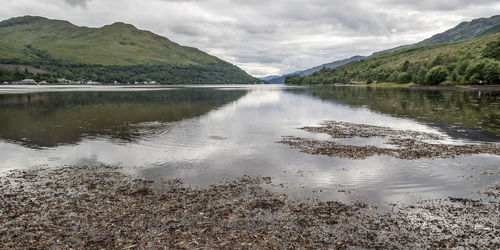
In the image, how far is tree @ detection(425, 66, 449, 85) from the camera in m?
180

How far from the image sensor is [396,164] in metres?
26.8

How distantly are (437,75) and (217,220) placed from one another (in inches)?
8110

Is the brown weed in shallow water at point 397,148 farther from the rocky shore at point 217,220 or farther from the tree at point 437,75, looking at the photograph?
the tree at point 437,75

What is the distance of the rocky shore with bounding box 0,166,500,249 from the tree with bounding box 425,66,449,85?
629 feet

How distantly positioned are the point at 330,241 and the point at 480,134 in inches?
1550

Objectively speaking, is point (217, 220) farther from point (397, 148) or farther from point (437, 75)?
point (437, 75)

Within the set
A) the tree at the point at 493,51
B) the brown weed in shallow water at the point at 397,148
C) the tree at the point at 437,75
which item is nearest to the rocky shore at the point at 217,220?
the brown weed in shallow water at the point at 397,148

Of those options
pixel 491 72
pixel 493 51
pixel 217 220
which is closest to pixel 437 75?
pixel 493 51

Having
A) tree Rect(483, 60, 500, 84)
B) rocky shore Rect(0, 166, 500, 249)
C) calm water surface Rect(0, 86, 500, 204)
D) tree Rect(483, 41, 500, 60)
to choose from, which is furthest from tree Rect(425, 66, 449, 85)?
rocky shore Rect(0, 166, 500, 249)

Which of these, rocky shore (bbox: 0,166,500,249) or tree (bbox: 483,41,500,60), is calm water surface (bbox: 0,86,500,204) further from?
tree (bbox: 483,41,500,60)

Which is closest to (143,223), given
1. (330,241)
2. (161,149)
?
(330,241)

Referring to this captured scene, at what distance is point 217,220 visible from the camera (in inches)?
623

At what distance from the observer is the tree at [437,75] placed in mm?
179750

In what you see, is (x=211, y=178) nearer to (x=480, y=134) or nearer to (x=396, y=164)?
(x=396, y=164)
